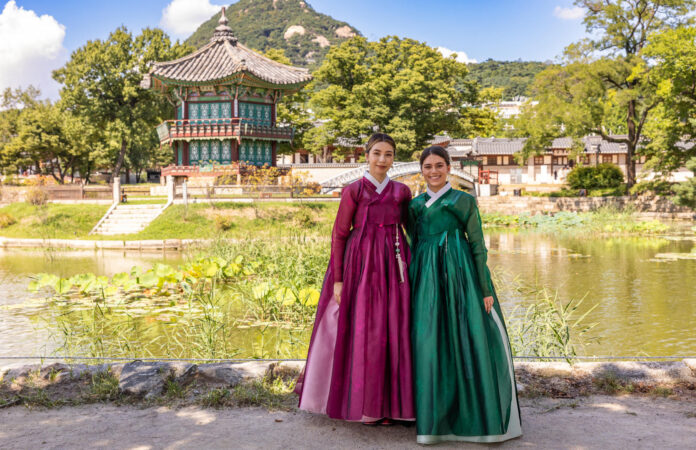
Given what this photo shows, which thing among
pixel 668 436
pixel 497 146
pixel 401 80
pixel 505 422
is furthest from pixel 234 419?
pixel 497 146

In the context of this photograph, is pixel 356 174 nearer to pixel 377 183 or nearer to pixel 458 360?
pixel 377 183

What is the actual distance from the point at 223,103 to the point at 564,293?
2032 cm

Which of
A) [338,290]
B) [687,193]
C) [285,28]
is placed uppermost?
[285,28]

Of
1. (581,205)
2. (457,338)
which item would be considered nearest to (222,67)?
(581,205)

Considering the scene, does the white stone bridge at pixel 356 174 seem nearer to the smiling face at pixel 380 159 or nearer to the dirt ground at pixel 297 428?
the smiling face at pixel 380 159

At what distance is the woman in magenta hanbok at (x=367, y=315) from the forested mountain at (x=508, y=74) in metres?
94.0

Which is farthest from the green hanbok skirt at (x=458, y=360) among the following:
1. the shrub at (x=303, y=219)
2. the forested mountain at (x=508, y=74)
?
the forested mountain at (x=508, y=74)

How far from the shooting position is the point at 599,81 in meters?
24.5

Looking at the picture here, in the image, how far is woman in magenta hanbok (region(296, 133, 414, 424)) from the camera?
3.00 m

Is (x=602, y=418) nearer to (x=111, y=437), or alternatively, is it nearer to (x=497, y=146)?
(x=111, y=437)

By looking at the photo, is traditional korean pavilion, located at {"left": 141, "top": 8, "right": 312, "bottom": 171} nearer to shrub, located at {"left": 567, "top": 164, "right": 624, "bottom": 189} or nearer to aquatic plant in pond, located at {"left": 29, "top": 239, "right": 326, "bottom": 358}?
shrub, located at {"left": 567, "top": 164, "right": 624, "bottom": 189}

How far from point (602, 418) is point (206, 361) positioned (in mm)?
2559

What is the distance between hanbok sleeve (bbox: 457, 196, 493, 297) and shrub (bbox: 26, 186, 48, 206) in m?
20.3

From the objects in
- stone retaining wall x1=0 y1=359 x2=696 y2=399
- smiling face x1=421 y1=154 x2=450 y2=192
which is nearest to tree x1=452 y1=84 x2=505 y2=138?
stone retaining wall x1=0 y1=359 x2=696 y2=399
